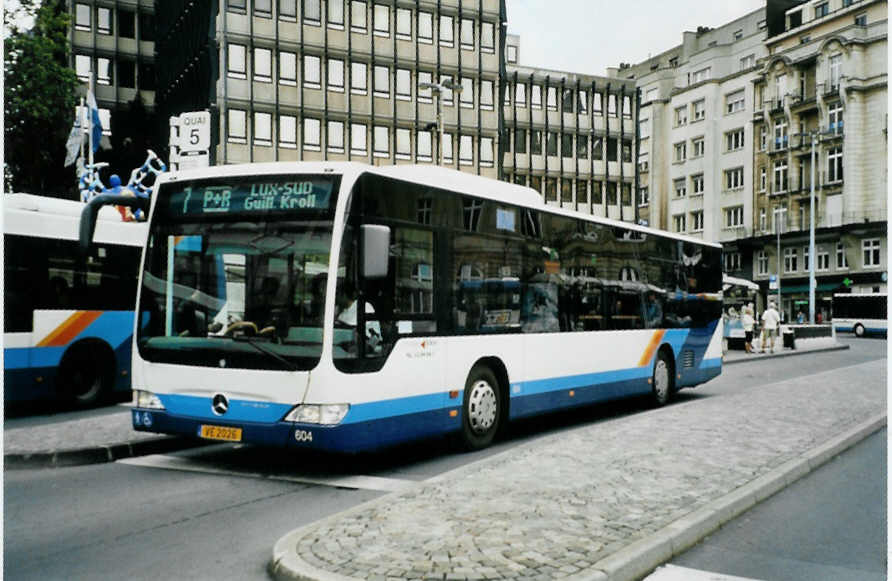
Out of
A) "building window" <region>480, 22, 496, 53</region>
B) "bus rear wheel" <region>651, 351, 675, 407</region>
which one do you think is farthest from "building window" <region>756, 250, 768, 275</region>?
"bus rear wheel" <region>651, 351, 675, 407</region>

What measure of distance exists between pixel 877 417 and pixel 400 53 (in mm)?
47532

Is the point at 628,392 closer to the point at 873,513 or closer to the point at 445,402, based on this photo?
the point at 445,402

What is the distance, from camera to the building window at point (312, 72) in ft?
176

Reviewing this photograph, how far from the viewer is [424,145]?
57719mm

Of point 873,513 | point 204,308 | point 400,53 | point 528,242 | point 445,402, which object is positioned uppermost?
point 400,53

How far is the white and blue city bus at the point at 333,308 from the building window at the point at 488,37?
165 feet

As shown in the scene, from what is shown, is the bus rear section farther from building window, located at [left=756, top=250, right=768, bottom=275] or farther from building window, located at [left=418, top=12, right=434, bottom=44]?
building window, located at [left=756, top=250, right=768, bottom=275]

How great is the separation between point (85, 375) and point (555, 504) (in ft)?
31.4

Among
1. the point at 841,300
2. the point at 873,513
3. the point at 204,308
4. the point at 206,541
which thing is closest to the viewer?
the point at 206,541

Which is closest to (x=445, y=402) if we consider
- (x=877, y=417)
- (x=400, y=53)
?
(x=877, y=417)

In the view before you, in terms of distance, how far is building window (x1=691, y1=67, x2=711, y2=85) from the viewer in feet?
271

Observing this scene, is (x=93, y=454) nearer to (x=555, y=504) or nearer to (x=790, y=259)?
(x=555, y=504)

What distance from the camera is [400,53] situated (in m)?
56.8

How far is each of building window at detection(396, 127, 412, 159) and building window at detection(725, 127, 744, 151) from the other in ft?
109
